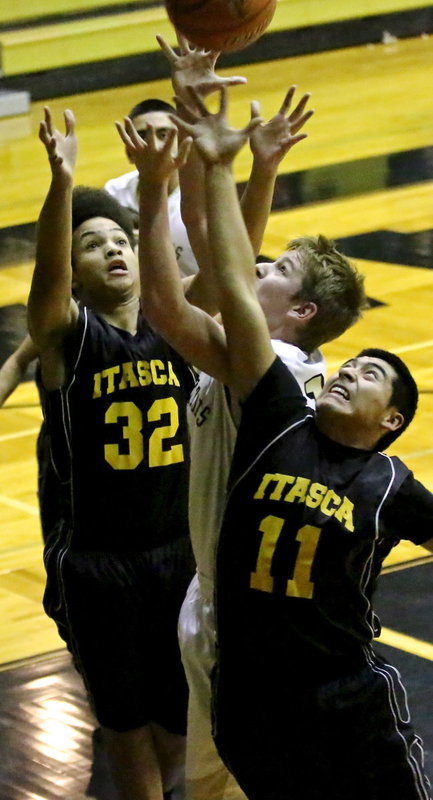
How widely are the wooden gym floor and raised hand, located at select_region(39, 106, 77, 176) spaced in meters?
1.80

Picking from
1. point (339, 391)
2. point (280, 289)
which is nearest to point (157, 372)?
point (280, 289)

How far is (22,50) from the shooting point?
16625mm

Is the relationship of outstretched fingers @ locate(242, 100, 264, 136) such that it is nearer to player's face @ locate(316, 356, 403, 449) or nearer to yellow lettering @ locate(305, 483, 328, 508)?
player's face @ locate(316, 356, 403, 449)

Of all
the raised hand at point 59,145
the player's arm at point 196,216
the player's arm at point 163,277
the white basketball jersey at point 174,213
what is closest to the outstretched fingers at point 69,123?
the raised hand at point 59,145

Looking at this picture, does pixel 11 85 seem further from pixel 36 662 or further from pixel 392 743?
pixel 392 743

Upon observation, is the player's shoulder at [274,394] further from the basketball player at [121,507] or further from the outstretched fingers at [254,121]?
the basketball player at [121,507]

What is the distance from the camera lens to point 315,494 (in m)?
2.88

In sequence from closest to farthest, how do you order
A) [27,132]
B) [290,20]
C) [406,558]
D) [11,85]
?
1. [406,558]
2. [27,132]
3. [11,85]
4. [290,20]

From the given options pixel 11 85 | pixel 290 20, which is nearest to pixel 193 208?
pixel 11 85

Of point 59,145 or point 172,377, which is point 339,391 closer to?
point 172,377

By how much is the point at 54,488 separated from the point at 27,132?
429 inches

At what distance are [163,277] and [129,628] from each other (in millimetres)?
1086

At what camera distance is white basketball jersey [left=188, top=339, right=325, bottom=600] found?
10.5 ft

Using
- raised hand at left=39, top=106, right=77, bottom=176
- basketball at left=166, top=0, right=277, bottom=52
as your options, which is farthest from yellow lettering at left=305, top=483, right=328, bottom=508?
basketball at left=166, top=0, right=277, bottom=52
